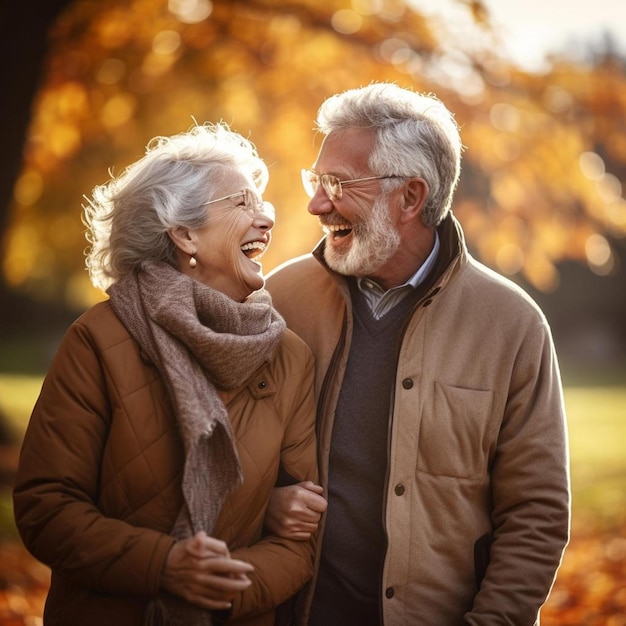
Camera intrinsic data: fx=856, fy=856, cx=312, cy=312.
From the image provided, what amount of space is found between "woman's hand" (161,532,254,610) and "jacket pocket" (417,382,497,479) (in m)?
0.77

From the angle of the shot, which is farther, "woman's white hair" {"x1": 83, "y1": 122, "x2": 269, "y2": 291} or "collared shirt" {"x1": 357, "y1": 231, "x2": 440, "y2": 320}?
"collared shirt" {"x1": 357, "y1": 231, "x2": 440, "y2": 320}

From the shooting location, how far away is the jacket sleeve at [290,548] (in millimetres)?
2713

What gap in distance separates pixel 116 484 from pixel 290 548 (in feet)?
2.01

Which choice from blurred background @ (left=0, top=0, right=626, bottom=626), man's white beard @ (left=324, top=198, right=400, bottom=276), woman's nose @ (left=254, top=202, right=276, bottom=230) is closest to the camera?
woman's nose @ (left=254, top=202, right=276, bottom=230)

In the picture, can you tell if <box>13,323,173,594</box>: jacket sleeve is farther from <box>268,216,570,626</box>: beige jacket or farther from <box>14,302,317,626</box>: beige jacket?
<box>268,216,570,626</box>: beige jacket

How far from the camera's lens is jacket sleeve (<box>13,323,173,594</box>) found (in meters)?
2.55

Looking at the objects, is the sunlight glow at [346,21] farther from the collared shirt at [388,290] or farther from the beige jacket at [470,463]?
the beige jacket at [470,463]

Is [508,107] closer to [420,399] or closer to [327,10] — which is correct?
[327,10]

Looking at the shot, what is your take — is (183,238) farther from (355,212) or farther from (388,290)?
(388,290)

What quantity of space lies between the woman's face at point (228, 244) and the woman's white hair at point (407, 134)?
557 mm

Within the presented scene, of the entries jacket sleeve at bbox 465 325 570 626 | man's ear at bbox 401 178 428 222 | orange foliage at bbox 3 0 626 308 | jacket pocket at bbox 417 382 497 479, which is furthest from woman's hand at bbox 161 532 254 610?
orange foliage at bbox 3 0 626 308

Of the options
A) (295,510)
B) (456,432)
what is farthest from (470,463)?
(295,510)

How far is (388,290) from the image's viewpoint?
3201 millimetres

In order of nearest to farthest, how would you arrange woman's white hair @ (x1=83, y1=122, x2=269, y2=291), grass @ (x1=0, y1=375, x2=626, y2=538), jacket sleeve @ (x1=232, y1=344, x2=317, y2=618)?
jacket sleeve @ (x1=232, y1=344, x2=317, y2=618)
woman's white hair @ (x1=83, y1=122, x2=269, y2=291)
grass @ (x1=0, y1=375, x2=626, y2=538)
